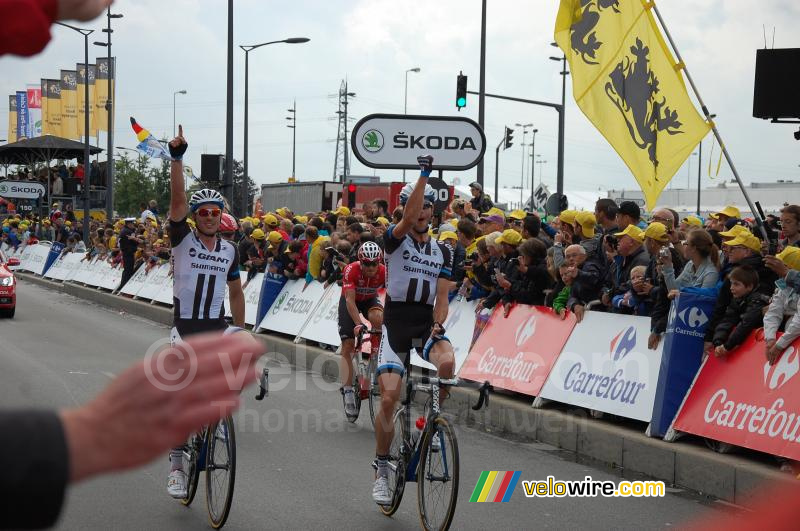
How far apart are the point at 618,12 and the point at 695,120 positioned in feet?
4.77

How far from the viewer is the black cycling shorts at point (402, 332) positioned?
7.45 m

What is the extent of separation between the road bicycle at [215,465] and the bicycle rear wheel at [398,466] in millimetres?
1086

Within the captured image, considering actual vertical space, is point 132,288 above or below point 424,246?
below

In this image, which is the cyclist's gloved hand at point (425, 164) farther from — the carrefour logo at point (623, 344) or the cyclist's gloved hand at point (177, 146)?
the carrefour logo at point (623, 344)

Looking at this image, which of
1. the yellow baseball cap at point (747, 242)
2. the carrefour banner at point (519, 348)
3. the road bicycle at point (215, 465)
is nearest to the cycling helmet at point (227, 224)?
the road bicycle at point (215, 465)

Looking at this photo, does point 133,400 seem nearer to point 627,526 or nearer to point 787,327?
point 627,526

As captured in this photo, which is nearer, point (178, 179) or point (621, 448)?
point (178, 179)

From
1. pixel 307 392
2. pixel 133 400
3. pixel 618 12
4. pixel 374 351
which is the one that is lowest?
pixel 307 392

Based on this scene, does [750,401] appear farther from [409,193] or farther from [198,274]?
[198,274]

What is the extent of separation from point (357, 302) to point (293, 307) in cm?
651

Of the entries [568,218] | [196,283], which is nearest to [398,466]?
[196,283]

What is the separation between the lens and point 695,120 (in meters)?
10.2

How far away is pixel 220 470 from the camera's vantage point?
7.07 metres

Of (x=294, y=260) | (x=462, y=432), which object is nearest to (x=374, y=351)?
(x=462, y=432)
